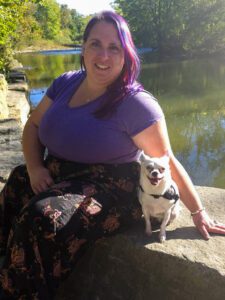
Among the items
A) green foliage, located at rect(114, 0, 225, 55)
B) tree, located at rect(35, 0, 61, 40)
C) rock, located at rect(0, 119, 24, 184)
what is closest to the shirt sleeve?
rock, located at rect(0, 119, 24, 184)

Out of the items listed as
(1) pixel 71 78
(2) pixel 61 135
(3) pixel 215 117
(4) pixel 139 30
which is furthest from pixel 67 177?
(4) pixel 139 30

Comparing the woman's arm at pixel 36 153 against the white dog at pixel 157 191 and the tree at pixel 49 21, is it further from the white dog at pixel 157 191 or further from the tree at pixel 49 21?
the tree at pixel 49 21

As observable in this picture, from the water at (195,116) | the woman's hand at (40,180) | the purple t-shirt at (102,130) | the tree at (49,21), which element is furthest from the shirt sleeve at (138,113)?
the tree at (49,21)

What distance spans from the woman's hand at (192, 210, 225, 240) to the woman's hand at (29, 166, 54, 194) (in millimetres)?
786

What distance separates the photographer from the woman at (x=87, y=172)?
1708 mm

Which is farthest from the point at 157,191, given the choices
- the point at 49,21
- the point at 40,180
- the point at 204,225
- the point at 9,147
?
the point at 49,21

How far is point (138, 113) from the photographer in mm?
1952

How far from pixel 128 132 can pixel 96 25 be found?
613 millimetres

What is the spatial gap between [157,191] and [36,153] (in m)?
0.83

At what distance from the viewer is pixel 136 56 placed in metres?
2.13

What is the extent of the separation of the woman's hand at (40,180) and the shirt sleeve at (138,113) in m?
0.50

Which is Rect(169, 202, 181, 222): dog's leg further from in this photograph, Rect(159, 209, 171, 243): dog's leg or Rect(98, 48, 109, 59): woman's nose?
Rect(98, 48, 109, 59): woman's nose

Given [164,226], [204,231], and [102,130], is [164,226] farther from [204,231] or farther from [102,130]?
[102,130]

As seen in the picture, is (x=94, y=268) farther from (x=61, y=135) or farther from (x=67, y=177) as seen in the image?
(x=61, y=135)
